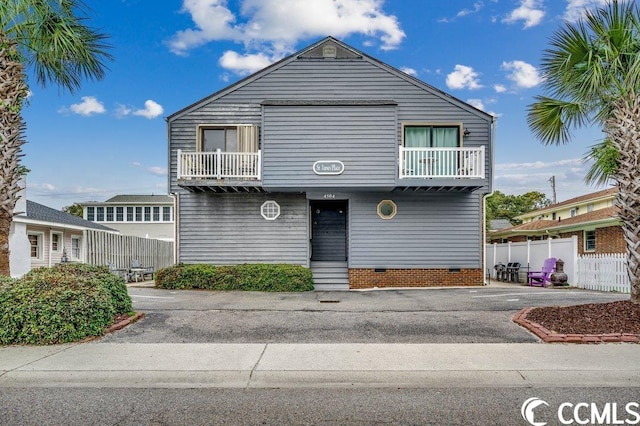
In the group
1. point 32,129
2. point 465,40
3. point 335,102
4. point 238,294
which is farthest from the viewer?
point 465,40

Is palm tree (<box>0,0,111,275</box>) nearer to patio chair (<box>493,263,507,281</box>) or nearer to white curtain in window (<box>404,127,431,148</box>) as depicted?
white curtain in window (<box>404,127,431,148</box>)

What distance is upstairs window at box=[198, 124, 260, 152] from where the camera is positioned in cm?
1591

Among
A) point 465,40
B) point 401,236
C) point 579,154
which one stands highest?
point 465,40

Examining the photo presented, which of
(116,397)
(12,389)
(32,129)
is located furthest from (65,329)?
(32,129)

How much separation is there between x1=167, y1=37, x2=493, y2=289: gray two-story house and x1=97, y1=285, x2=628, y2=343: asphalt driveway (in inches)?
135

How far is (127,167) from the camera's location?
23.3 meters

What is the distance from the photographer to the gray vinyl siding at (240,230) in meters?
16.0

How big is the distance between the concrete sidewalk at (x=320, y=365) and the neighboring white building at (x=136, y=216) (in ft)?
90.1

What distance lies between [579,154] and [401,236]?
279 inches

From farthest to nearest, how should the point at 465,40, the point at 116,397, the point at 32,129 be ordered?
the point at 465,40
the point at 32,129
the point at 116,397

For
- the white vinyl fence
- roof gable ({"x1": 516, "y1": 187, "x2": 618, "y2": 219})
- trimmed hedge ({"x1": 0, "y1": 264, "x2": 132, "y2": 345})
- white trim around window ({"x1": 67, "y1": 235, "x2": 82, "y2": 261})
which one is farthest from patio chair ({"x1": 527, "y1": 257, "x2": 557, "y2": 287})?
white trim around window ({"x1": 67, "y1": 235, "x2": 82, "y2": 261})

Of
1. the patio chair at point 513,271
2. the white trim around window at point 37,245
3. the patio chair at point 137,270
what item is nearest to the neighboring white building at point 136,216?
the patio chair at point 137,270

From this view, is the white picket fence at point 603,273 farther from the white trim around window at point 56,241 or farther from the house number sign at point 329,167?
the white trim around window at point 56,241

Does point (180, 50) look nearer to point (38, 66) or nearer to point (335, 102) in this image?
point (335, 102)
